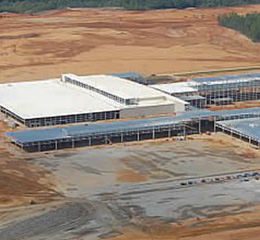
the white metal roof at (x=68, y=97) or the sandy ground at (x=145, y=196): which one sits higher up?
the white metal roof at (x=68, y=97)

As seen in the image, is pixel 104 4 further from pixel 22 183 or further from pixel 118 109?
pixel 22 183

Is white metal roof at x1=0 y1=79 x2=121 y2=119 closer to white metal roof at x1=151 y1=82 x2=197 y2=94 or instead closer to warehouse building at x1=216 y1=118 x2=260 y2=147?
white metal roof at x1=151 y1=82 x2=197 y2=94

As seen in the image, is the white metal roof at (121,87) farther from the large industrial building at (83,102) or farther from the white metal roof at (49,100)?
the white metal roof at (49,100)

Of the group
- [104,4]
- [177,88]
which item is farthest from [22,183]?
[104,4]

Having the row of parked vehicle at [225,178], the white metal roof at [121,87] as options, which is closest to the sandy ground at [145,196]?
the row of parked vehicle at [225,178]

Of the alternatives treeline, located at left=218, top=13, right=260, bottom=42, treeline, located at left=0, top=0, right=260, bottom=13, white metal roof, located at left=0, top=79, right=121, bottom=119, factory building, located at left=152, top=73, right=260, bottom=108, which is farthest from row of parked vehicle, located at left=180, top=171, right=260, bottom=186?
treeline, located at left=0, top=0, right=260, bottom=13

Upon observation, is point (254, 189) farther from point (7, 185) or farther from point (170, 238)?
point (7, 185)
